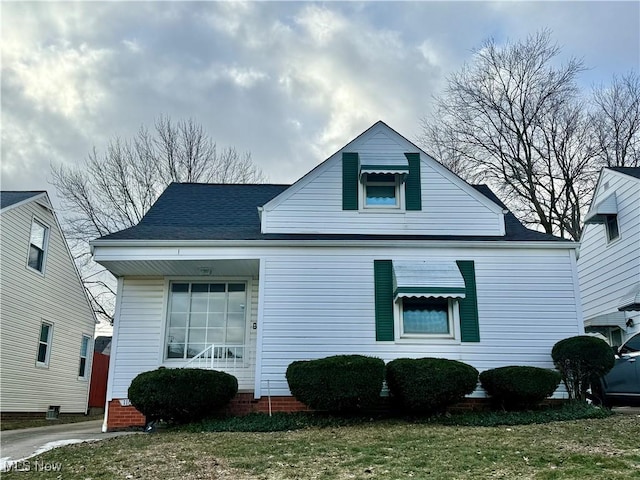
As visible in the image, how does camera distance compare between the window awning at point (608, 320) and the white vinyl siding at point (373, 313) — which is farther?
the window awning at point (608, 320)

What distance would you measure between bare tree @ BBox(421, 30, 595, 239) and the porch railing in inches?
613

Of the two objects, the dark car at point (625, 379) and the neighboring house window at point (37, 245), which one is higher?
the neighboring house window at point (37, 245)

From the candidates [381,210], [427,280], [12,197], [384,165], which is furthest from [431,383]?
[12,197]


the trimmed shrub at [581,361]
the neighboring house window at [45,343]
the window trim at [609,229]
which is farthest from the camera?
the neighboring house window at [45,343]

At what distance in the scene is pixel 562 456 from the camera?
6.28m

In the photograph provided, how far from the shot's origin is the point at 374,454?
678 centimetres

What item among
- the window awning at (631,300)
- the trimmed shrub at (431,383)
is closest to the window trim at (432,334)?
the trimmed shrub at (431,383)

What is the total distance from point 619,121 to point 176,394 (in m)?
20.8

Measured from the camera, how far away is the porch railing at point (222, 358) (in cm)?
1152

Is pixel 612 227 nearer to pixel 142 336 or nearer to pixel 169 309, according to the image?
pixel 169 309

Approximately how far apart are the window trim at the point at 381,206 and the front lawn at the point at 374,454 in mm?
5265

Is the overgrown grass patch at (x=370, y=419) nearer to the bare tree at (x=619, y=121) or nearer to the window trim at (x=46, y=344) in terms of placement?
the window trim at (x=46, y=344)

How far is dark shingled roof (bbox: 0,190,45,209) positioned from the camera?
1454 cm

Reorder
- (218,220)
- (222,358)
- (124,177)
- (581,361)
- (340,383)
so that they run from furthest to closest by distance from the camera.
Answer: (124,177), (218,220), (222,358), (581,361), (340,383)
